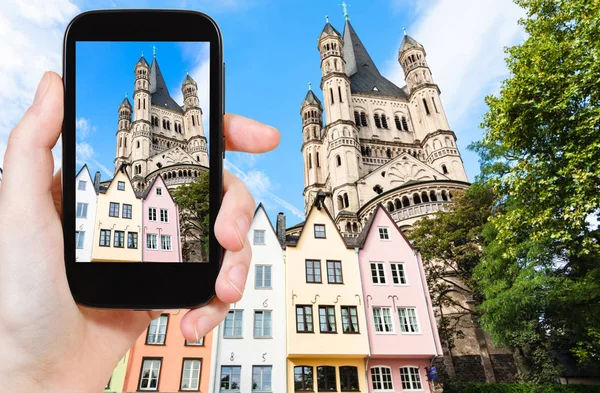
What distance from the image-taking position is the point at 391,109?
6719cm

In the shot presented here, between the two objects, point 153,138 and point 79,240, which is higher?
point 153,138

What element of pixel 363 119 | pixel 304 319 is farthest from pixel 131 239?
pixel 363 119

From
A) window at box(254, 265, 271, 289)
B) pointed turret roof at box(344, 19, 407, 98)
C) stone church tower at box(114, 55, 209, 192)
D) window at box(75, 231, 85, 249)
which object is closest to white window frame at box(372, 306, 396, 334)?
window at box(254, 265, 271, 289)

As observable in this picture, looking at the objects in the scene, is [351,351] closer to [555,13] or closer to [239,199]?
[555,13]

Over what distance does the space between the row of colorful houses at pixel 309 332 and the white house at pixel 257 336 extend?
0.05 metres

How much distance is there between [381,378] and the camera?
1955 cm

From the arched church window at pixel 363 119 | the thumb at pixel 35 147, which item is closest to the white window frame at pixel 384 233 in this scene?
the thumb at pixel 35 147

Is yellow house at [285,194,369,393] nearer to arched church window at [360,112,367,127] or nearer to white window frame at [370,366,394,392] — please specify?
white window frame at [370,366,394,392]

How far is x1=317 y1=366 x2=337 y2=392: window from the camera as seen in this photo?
1891cm

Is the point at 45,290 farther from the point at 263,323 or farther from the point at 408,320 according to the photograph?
the point at 408,320

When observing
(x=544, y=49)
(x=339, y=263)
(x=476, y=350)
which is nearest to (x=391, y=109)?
(x=476, y=350)

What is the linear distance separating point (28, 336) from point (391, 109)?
68.9 meters

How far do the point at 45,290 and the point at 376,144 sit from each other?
60.6m

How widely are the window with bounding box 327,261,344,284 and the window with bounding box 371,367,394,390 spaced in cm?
464
